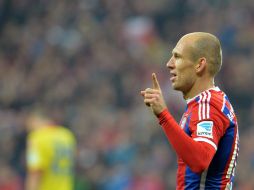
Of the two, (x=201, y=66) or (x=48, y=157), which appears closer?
(x=201, y=66)

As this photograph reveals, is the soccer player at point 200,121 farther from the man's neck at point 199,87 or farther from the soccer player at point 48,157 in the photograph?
the soccer player at point 48,157

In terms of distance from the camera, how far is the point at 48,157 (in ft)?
33.0

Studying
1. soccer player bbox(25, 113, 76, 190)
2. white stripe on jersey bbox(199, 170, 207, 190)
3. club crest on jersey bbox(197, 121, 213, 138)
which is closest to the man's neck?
club crest on jersey bbox(197, 121, 213, 138)

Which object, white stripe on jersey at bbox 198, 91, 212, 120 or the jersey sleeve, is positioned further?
the jersey sleeve

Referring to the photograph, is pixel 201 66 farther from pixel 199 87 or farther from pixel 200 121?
pixel 200 121

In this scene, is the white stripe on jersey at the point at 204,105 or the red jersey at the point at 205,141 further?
the white stripe on jersey at the point at 204,105

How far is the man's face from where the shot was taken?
4.76 meters

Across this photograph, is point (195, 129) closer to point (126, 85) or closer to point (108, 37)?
point (126, 85)

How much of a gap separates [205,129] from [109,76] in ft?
34.6

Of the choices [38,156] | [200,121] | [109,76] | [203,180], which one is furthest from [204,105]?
[109,76]

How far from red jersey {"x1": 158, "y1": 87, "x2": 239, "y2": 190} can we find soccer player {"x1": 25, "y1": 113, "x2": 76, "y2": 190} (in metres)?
5.36

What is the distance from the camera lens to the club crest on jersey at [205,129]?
451 centimetres

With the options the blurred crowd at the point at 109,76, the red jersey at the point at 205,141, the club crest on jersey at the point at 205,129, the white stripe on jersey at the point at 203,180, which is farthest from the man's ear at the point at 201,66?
the blurred crowd at the point at 109,76

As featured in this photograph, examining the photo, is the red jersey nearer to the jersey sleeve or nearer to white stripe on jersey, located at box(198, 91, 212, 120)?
white stripe on jersey, located at box(198, 91, 212, 120)
